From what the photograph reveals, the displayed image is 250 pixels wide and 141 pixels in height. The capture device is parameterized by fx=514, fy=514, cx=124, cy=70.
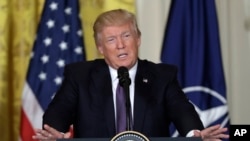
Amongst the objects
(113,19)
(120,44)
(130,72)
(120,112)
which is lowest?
(120,112)

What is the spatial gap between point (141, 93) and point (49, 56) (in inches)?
54.7

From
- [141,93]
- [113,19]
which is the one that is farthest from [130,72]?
[113,19]

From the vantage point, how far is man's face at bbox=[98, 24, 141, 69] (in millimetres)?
2100

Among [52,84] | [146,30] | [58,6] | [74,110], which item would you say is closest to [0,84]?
[52,84]

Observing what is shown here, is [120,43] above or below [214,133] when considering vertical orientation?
above

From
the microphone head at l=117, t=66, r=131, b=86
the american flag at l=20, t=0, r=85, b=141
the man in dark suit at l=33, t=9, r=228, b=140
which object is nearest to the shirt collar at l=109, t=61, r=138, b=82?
the man in dark suit at l=33, t=9, r=228, b=140

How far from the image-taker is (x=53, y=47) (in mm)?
3422

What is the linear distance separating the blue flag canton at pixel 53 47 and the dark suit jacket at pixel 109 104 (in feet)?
3.70

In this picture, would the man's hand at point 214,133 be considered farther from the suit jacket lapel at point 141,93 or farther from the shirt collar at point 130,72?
the shirt collar at point 130,72

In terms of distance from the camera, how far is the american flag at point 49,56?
3.38m

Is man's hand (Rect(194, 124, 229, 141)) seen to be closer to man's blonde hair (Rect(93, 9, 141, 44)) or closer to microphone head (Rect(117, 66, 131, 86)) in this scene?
microphone head (Rect(117, 66, 131, 86))

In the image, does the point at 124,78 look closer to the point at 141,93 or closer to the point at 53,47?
the point at 141,93

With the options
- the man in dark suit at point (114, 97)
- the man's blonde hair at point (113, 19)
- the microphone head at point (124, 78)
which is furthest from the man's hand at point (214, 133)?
the man's blonde hair at point (113, 19)

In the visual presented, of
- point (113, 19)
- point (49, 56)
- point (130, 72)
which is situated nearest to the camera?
point (113, 19)
